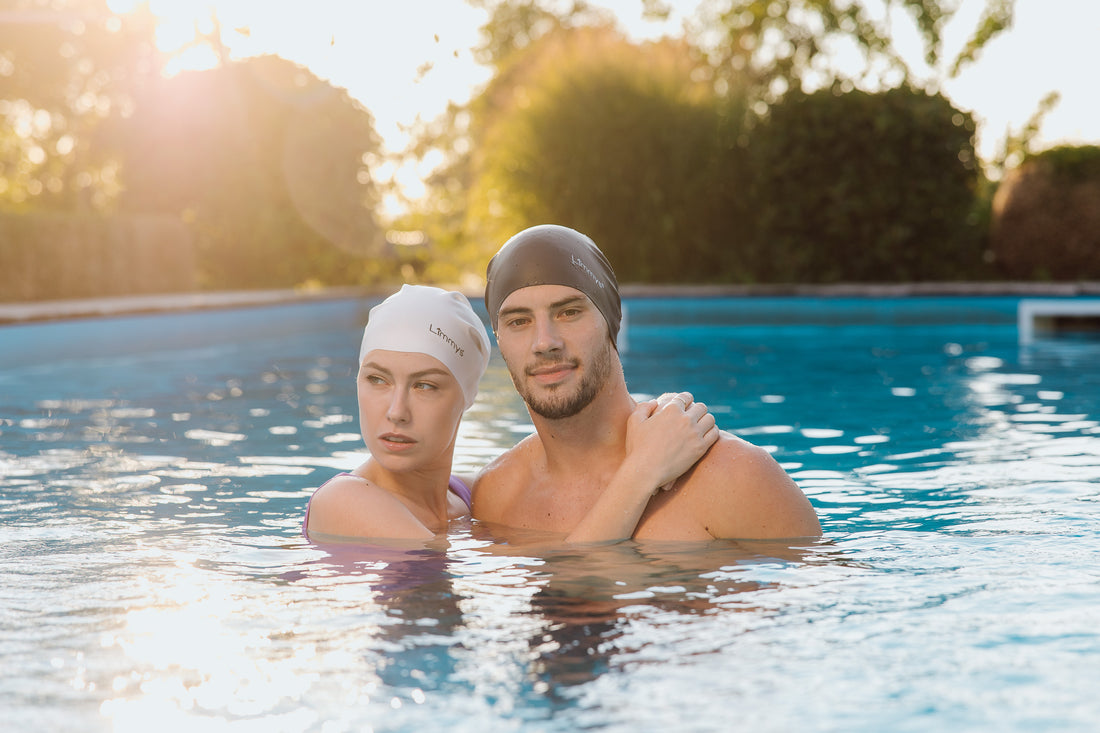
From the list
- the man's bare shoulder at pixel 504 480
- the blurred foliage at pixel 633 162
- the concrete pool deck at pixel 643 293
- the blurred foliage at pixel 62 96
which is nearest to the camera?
the man's bare shoulder at pixel 504 480

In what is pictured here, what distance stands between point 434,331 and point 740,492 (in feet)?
3.66

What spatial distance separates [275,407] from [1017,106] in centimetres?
2337

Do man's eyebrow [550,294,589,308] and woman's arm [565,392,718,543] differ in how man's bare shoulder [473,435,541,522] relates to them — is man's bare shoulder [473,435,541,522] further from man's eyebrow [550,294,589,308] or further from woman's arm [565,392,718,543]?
man's eyebrow [550,294,589,308]

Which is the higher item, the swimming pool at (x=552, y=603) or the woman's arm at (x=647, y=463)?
the woman's arm at (x=647, y=463)

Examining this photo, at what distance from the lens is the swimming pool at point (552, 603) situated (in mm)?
2953

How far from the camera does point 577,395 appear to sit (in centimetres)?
372

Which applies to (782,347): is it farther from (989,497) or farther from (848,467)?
(989,497)

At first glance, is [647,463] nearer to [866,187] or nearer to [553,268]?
[553,268]

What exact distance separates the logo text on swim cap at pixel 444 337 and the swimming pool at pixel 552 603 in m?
0.69

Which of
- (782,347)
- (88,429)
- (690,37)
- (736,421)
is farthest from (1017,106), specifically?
(88,429)

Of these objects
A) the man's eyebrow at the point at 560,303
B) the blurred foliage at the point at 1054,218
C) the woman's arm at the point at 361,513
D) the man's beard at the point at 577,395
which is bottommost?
the woman's arm at the point at 361,513

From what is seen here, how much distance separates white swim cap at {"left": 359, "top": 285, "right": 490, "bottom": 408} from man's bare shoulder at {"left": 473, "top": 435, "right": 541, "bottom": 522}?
278 millimetres

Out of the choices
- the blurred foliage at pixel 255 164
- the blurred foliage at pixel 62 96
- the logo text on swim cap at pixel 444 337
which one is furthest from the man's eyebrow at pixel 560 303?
the blurred foliage at pixel 62 96

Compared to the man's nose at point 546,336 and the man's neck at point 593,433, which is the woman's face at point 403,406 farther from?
the man's nose at point 546,336
